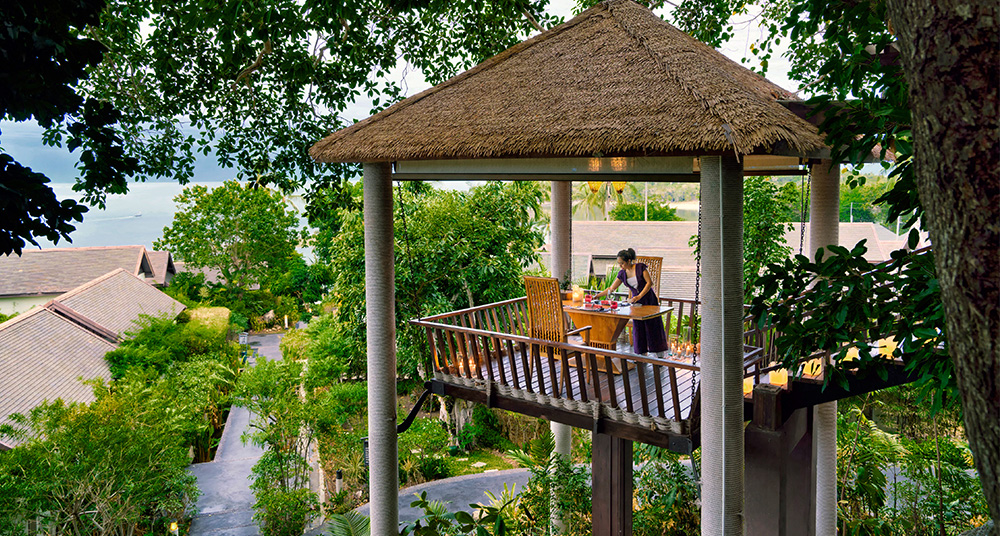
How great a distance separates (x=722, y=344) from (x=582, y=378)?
57.7 inches

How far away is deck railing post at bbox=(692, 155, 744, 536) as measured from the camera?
14.6ft

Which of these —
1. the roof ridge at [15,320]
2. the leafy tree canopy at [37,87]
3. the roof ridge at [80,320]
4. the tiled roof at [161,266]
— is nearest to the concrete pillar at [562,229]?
the leafy tree canopy at [37,87]

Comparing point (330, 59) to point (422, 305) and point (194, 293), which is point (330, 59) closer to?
point (422, 305)

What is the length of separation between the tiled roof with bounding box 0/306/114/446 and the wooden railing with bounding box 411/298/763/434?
10.5m

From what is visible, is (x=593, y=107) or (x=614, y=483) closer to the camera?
(x=593, y=107)

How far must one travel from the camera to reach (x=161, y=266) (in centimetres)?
4009

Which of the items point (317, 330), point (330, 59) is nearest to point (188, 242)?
point (317, 330)

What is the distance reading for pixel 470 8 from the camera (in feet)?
29.8

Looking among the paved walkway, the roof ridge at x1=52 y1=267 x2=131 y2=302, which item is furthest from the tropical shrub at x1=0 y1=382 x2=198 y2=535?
the roof ridge at x1=52 y1=267 x2=131 y2=302

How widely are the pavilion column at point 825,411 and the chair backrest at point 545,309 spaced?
2.77 m

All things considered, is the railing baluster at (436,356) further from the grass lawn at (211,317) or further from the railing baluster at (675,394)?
the grass lawn at (211,317)

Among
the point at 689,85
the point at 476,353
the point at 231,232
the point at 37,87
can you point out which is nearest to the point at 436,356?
the point at 476,353

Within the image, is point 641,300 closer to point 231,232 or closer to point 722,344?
point 722,344

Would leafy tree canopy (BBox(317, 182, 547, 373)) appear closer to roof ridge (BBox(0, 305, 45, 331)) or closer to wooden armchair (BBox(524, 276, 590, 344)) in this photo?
wooden armchair (BBox(524, 276, 590, 344))
